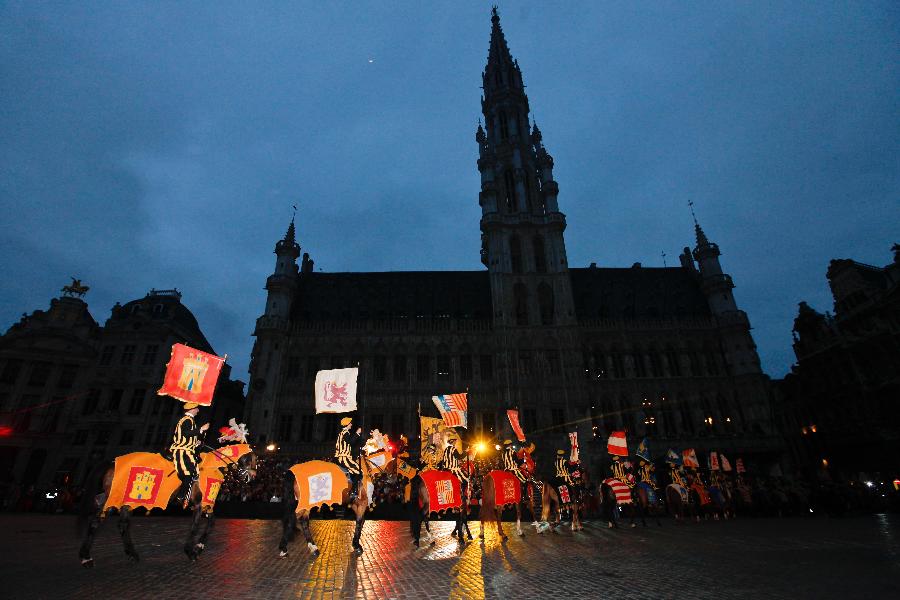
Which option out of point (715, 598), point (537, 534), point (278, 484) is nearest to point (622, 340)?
point (537, 534)

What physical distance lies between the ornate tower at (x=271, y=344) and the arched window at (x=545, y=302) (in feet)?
74.2

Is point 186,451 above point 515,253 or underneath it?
underneath

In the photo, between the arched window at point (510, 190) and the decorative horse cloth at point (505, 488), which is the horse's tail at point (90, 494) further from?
the arched window at point (510, 190)

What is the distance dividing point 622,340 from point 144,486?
3541cm

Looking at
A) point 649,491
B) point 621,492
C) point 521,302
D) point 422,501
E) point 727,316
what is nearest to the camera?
point 422,501

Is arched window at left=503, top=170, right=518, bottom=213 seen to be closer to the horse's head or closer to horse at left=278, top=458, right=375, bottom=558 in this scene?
horse at left=278, top=458, right=375, bottom=558

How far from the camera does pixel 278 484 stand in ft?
80.8

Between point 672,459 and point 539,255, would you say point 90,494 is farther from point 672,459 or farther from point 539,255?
point 539,255

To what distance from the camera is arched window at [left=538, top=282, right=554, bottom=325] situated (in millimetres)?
36106

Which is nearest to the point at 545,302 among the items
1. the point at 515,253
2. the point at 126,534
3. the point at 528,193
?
the point at 515,253

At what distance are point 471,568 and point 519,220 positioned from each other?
35766 millimetres

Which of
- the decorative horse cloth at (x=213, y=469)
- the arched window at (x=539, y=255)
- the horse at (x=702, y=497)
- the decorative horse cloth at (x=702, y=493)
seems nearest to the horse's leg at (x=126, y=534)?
the decorative horse cloth at (x=213, y=469)

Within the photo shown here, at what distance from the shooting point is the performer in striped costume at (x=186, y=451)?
858 centimetres

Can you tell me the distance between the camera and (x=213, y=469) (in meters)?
9.06
